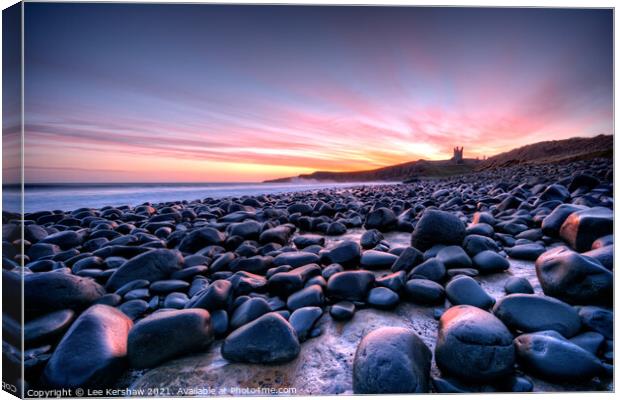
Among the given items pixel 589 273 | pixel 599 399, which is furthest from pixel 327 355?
pixel 589 273

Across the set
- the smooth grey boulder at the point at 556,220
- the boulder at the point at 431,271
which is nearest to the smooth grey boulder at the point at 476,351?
the boulder at the point at 431,271

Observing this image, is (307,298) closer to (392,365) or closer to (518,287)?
(392,365)

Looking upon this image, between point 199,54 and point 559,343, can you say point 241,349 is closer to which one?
point 559,343

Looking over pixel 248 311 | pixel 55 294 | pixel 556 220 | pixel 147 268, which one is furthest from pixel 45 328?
pixel 556 220

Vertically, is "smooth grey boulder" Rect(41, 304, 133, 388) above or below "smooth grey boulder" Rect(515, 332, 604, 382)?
below

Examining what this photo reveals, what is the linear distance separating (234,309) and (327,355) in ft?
1.97

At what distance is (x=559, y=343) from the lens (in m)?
1.14

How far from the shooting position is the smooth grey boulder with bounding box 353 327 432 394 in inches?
43.9

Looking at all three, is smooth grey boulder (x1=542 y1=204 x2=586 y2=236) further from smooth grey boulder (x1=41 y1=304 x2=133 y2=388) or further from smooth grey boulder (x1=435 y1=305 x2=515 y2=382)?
smooth grey boulder (x1=41 y1=304 x2=133 y2=388)

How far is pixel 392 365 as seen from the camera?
112 centimetres

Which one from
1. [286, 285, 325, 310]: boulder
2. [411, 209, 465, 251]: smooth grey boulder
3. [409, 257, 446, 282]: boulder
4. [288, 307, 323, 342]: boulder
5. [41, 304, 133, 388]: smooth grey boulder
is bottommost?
[41, 304, 133, 388]: smooth grey boulder

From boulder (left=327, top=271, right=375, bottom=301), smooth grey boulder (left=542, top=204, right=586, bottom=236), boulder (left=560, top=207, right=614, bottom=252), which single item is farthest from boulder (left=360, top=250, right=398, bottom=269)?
smooth grey boulder (left=542, top=204, right=586, bottom=236)

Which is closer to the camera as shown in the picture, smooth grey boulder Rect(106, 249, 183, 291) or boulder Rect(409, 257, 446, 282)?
boulder Rect(409, 257, 446, 282)

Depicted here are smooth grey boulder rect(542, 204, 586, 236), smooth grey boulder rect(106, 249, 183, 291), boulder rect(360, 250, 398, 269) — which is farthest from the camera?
smooth grey boulder rect(542, 204, 586, 236)
